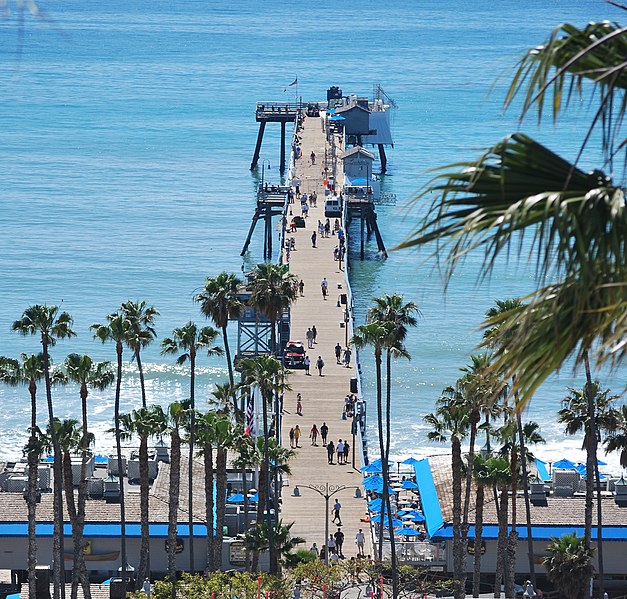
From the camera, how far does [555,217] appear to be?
19.9ft

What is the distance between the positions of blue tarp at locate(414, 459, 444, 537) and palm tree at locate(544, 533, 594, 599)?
900 cm

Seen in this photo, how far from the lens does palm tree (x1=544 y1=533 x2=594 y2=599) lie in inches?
1480

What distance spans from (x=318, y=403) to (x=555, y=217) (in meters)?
53.7

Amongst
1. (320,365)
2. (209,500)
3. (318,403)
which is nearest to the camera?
(209,500)

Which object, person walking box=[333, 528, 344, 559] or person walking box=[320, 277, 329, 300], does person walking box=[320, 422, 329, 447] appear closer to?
person walking box=[333, 528, 344, 559]

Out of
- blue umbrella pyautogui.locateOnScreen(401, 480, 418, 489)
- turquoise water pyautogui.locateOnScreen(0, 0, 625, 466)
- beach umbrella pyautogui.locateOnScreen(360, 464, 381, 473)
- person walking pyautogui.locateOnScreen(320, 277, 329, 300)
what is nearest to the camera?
beach umbrella pyautogui.locateOnScreen(360, 464, 381, 473)

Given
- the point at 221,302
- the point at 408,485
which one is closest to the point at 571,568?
the point at 408,485

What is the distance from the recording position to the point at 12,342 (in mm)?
82938

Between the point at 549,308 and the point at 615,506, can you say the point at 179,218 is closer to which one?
the point at 615,506

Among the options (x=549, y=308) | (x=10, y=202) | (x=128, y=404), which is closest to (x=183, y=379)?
(x=128, y=404)

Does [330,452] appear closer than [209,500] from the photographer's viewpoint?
No

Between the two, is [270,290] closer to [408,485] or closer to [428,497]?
[428,497]

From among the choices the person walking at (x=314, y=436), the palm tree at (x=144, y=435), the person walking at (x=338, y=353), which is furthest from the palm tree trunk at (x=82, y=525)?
the person walking at (x=338, y=353)

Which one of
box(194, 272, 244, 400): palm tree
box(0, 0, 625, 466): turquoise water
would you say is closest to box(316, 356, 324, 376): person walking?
box(0, 0, 625, 466): turquoise water
